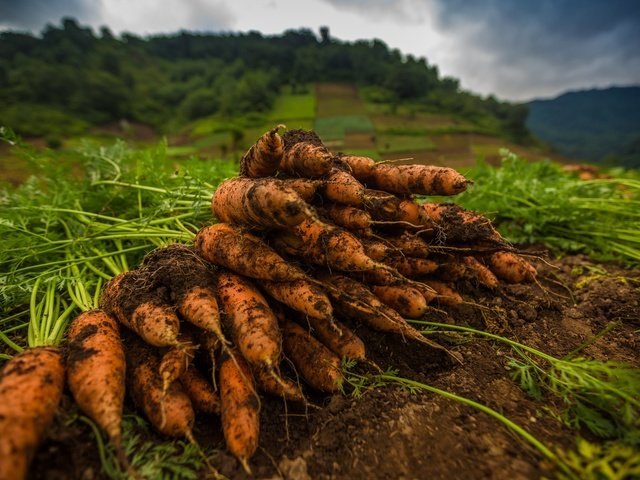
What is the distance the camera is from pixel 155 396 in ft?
5.90

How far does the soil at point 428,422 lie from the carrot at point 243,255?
0.84 meters

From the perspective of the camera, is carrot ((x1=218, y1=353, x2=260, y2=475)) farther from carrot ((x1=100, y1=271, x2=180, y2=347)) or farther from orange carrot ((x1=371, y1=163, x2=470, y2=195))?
orange carrot ((x1=371, y1=163, x2=470, y2=195))

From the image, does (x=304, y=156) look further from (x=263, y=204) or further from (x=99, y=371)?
(x=99, y=371)

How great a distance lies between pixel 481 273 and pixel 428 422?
1.59m

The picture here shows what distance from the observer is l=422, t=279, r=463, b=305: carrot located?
8.48ft

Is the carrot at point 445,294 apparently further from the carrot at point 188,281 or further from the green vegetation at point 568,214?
the carrot at point 188,281

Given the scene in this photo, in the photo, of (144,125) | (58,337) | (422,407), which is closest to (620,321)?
(422,407)

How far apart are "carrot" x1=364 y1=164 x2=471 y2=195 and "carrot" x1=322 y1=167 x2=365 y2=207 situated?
1.33ft

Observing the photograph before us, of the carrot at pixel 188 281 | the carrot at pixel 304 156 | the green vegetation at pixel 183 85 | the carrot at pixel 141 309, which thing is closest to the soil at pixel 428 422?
the carrot at pixel 141 309

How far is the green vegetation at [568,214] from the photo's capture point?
12.3 ft

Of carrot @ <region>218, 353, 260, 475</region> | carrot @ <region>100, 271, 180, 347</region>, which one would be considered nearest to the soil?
carrot @ <region>218, 353, 260, 475</region>

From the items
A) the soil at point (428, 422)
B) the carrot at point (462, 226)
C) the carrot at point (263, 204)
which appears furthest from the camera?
the carrot at point (462, 226)

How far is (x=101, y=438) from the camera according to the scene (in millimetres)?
1551

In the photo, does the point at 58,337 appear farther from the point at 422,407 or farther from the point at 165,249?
the point at 422,407
